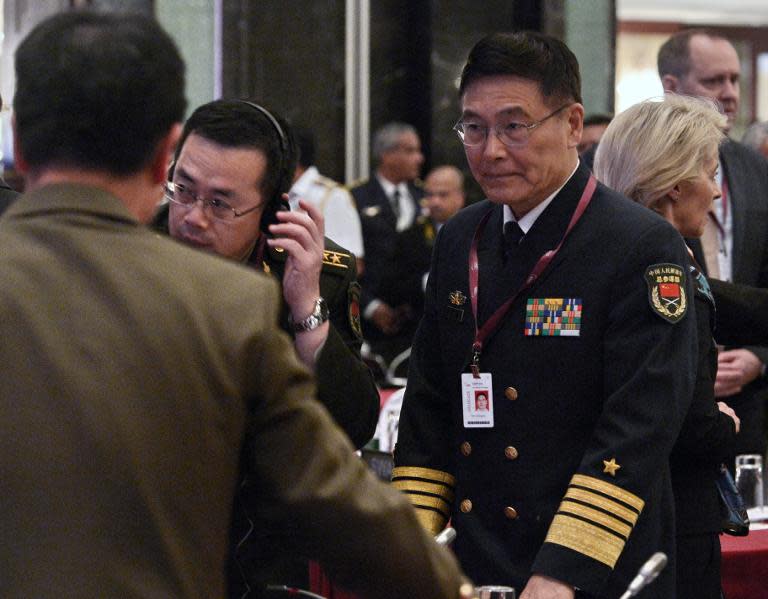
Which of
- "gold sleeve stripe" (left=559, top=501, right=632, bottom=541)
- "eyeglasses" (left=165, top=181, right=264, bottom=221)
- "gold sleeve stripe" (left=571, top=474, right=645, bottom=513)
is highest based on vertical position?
"eyeglasses" (left=165, top=181, right=264, bottom=221)

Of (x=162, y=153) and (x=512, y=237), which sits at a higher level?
(x=162, y=153)

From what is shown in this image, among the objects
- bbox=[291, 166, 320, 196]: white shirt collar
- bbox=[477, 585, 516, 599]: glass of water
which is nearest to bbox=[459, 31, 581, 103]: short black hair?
bbox=[477, 585, 516, 599]: glass of water

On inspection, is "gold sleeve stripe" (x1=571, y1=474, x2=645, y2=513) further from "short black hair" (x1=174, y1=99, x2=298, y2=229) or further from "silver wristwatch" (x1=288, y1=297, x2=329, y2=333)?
"short black hair" (x1=174, y1=99, x2=298, y2=229)

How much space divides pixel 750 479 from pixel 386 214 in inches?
190

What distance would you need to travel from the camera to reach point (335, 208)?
7793mm

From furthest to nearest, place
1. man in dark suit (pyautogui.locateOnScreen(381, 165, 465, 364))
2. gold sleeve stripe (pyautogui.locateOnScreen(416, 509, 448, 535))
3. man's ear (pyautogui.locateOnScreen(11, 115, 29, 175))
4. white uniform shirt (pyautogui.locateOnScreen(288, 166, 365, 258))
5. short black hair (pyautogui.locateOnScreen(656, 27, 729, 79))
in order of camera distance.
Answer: man in dark suit (pyautogui.locateOnScreen(381, 165, 465, 364)) < white uniform shirt (pyautogui.locateOnScreen(288, 166, 365, 258)) < short black hair (pyautogui.locateOnScreen(656, 27, 729, 79)) < gold sleeve stripe (pyautogui.locateOnScreen(416, 509, 448, 535)) < man's ear (pyautogui.locateOnScreen(11, 115, 29, 175))

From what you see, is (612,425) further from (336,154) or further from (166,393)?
(336,154)

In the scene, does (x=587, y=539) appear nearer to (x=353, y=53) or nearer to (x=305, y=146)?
(x=305, y=146)

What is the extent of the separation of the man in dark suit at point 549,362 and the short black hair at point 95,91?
1.10 meters

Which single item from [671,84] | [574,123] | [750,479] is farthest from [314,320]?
[671,84]

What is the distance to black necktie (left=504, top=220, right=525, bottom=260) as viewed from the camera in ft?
8.63

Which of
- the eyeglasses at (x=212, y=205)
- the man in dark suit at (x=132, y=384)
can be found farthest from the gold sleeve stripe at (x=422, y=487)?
the man in dark suit at (x=132, y=384)

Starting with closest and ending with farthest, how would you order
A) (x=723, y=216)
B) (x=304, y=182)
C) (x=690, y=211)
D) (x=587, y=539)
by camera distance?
(x=587, y=539) → (x=690, y=211) → (x=723, y=216) → (x=304, y=182)

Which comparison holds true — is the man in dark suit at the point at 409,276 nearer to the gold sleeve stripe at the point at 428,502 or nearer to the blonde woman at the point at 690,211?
the blonde woman at the point at 690,211
